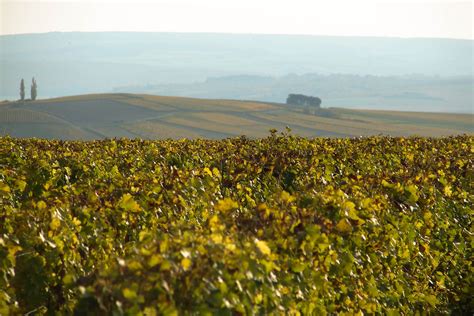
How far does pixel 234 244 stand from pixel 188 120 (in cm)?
13170

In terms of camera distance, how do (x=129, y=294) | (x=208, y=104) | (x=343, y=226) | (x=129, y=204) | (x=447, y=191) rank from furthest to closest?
(x=208, y=104)
(x=447, y=191)
(x=129, y=204)
(x=343, y=226)
(x=129, y=294)

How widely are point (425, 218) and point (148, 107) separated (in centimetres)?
14150

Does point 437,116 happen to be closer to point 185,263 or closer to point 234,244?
point 234,244

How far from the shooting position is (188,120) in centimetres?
13650

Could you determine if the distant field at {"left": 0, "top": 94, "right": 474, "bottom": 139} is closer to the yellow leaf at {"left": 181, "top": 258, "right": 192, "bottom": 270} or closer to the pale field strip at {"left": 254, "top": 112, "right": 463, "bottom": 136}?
the pale field strip at {"left": 254, "top": 112, "right": 463, "bottom": 136}

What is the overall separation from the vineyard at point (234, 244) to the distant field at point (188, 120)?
4225 inches

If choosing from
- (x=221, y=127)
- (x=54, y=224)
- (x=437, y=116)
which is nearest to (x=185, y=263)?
(x=54, y=224)

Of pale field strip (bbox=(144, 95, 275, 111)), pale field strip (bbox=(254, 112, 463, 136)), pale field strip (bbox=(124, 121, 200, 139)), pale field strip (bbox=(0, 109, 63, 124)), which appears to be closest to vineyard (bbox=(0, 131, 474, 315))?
pale field strip (bbox=(124, 121, 200, 139))

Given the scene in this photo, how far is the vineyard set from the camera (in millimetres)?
4816

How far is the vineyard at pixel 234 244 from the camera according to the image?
4.82 meters

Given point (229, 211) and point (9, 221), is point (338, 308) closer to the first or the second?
point (229, 211)

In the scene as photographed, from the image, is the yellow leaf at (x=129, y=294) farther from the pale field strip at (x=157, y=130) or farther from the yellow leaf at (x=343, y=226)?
the pale field strip at (x=157, y=130)

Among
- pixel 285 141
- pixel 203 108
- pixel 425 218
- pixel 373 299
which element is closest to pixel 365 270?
pixel 373 299

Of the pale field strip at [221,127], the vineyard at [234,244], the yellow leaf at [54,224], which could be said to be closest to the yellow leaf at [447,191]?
the vineyard at [234,244]
